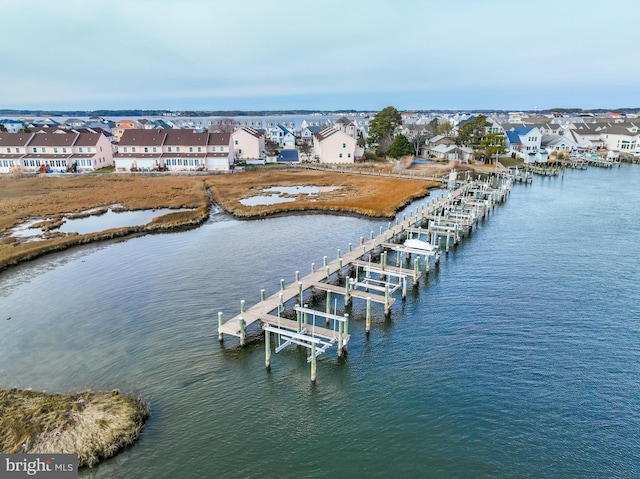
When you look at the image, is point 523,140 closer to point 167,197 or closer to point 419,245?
point 419,245

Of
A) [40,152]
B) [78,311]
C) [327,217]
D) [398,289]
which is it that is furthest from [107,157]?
[398,289]

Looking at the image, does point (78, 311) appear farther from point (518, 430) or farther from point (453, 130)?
point (453, 130)

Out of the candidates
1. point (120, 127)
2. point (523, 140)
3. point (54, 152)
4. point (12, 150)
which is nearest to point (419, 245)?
point (54, 152)

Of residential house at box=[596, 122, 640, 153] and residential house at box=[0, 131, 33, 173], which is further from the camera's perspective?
residential house at box=[596, 122, 640, 153]

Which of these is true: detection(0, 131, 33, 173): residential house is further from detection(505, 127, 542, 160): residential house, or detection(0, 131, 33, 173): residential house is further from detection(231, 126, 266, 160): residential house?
detection(505, 127, 542, 160): residential house

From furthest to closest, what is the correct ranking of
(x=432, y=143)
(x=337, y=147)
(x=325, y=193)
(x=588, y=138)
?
(x=588, y=138), (x=432, y=143), (x=337, y=147), (x=325, y=193)

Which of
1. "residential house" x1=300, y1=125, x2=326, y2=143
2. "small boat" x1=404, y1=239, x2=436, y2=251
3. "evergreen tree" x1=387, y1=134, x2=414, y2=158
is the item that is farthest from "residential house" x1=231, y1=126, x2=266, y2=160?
"small boat" x1=404, y1=239, x2=436, y2=251
